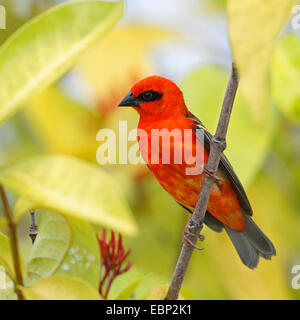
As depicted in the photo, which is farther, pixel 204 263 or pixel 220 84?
pixel 204 263

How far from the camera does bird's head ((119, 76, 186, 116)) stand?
142 cm

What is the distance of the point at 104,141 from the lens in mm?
1580

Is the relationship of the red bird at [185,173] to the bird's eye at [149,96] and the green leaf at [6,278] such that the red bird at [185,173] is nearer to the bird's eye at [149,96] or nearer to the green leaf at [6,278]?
the bird's eye at [149,96]

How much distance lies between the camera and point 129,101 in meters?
1.46

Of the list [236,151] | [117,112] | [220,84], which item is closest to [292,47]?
[220,84]

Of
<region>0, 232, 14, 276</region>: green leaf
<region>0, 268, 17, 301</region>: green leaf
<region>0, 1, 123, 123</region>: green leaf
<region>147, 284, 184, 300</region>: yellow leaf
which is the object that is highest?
<region>0, 1, 123, 123</region>: green leaf

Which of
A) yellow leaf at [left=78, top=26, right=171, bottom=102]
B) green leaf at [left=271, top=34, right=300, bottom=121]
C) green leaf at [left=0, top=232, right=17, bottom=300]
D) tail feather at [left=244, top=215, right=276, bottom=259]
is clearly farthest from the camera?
tail feather at [left=244, top=215, right=276, bottom=259]

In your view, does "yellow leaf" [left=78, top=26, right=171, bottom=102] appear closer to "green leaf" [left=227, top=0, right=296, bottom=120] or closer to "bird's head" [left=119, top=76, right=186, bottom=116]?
"bird's head" [left=119, top=76, right=186, bottom=116]

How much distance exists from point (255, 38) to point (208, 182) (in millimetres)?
434

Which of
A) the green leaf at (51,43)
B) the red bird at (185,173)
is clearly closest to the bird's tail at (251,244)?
the red bird at (185,173)

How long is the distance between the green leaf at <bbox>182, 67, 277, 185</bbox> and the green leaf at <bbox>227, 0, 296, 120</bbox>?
624 mm

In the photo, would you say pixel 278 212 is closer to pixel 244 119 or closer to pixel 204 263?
pixel 204 263

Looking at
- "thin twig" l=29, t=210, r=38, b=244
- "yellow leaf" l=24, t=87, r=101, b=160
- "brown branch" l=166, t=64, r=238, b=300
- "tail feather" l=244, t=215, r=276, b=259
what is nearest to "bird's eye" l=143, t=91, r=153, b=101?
"yellow leaf" l=24, t=87, r=101, b=160

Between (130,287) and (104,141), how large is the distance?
1.69 ft
